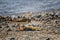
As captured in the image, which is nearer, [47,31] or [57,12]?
[47,31]

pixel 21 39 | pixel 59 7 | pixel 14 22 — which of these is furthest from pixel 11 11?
pixel 59 7

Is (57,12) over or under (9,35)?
over

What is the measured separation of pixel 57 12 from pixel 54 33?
769mm

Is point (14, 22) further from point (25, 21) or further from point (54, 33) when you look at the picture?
point (54, 33)

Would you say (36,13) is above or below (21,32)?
above

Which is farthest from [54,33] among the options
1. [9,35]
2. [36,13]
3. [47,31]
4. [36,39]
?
[9,35]

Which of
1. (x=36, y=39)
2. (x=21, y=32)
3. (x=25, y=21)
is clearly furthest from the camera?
(x=25, y=21)

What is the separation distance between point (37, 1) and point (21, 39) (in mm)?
1426

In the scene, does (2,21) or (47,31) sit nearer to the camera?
(47,31)

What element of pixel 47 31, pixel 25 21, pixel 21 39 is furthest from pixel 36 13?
pixel 21 39

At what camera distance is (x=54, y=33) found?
14.8 feet

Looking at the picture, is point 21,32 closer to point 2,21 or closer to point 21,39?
point 21,39

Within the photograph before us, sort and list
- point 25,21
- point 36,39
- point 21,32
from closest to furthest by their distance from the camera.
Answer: point 36,39
point 21,32
point 25,21

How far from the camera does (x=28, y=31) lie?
4.62 meters
